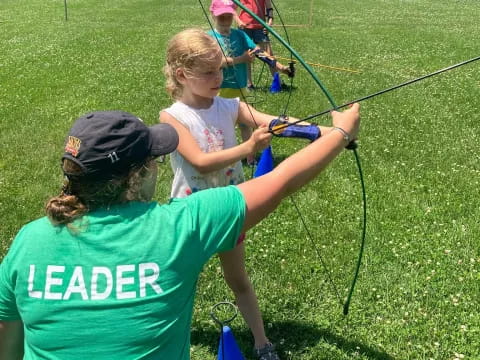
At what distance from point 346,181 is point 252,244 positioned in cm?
142

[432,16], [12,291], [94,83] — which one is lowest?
[432,16]

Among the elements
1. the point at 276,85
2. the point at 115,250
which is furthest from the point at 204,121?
the point at 276,85

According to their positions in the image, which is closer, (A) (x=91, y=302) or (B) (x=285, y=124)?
(A) (x=91, y=302)

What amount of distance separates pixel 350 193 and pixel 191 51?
2678 mm

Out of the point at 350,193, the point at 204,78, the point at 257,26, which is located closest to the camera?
the point at 204,78

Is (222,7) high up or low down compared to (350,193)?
up

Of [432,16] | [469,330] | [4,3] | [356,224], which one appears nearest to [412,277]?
[469,330]

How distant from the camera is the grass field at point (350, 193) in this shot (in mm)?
2998

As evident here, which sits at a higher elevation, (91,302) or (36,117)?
(91,302)

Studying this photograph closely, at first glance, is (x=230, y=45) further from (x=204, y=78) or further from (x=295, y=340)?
(x=295, y=340)

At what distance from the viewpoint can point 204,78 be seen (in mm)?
2361

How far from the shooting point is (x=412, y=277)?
338 centimetres

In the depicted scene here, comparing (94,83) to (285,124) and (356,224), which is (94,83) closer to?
(356,224)

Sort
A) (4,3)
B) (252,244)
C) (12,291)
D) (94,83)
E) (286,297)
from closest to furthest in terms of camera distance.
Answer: (12,291) → (286,297) → (252,244) → (94,83) → (4,3)
